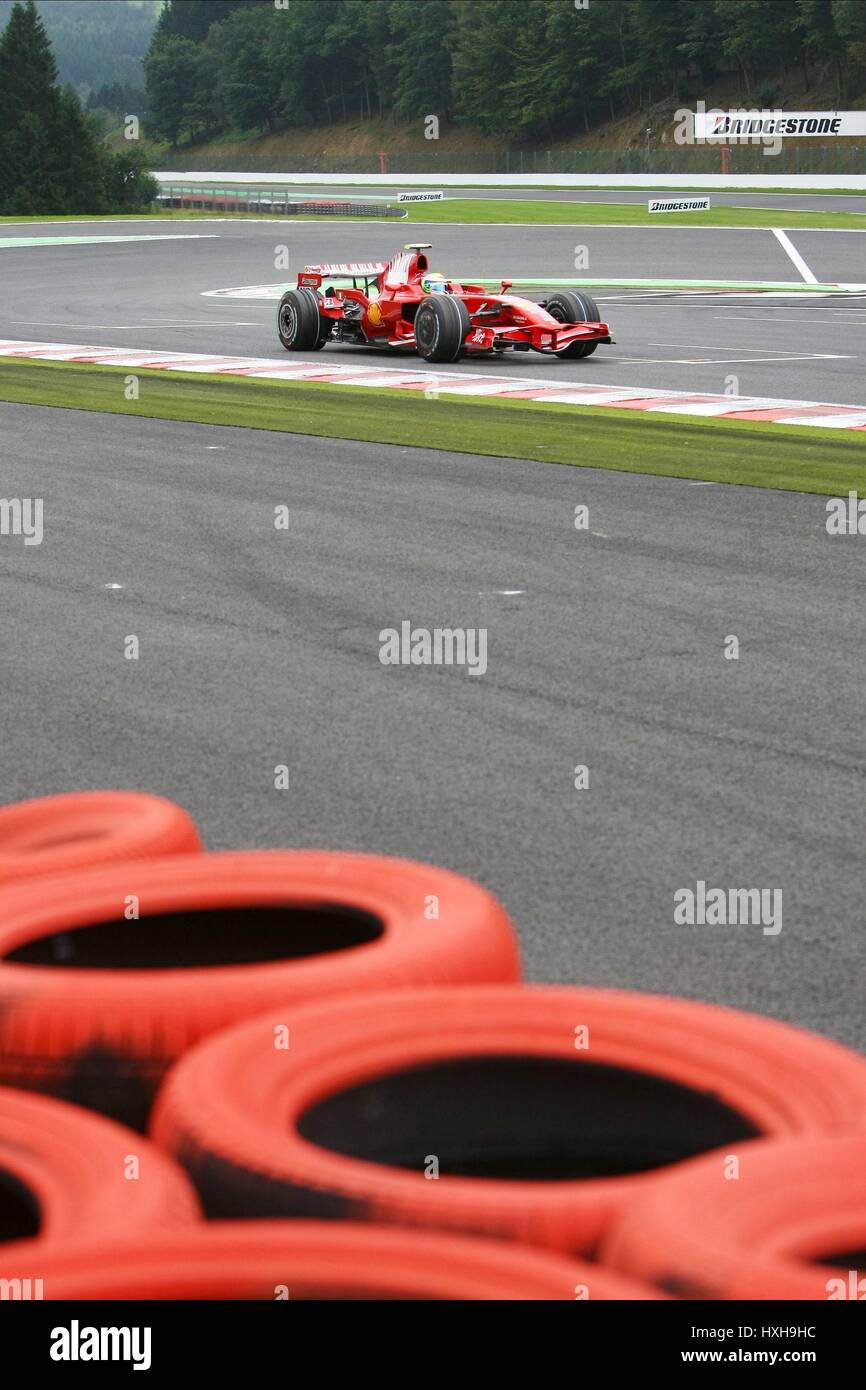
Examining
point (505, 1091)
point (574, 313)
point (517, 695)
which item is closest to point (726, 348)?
point (574, 313)

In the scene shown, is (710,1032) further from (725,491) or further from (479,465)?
(479,465)

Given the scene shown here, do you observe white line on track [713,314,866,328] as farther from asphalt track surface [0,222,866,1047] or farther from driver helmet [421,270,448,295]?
asphalt track surface [0,222,866,1047]

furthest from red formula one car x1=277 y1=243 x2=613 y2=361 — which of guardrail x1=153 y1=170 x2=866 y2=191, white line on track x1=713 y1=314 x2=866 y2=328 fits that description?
guardrail x1=153 y1=170 x2=866 y2=191

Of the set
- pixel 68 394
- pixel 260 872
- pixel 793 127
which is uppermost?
pixel 793 127

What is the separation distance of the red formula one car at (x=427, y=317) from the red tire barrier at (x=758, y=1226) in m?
18.8

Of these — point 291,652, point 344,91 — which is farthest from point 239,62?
point 291,652

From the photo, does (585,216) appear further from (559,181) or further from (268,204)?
(559,181)

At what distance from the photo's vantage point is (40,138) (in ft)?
226

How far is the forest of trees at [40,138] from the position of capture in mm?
68875

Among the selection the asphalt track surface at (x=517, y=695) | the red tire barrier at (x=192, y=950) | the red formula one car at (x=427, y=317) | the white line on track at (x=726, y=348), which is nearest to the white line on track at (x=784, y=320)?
the white line on track at (x=726, y=348)

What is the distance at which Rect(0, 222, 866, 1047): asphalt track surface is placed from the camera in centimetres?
525

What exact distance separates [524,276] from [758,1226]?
36.4 m
